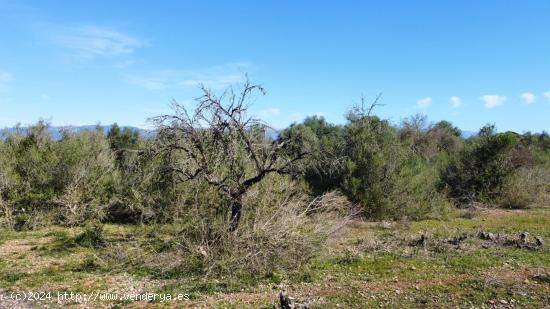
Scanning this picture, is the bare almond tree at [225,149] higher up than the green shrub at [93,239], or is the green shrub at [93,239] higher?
the bare almond tree at [225,149]

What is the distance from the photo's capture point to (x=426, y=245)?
44.3ft

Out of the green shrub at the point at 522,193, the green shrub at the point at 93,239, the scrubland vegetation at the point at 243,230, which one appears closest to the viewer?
the scrubland vegetation at the point at 243,230

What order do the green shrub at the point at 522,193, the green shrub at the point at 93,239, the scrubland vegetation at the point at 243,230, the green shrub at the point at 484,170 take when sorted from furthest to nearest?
1. the green shrub at the point at 484,170
2. the green shrub at the point at 522,193
3. the green shrub at the point at 93,239
4. the scrubland vegetation at the point at 243,230

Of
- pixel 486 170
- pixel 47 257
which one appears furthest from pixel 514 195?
pixel 47 257

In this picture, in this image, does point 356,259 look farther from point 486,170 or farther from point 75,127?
point 75,127

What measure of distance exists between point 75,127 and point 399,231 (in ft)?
61.7

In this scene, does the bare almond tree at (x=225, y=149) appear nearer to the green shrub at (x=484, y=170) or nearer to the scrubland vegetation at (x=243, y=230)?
the scrubland vegetation at (x=243, y=230)

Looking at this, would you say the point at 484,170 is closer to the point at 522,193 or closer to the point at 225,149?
the point at 522,193

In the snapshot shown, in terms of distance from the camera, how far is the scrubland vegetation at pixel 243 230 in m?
9.64

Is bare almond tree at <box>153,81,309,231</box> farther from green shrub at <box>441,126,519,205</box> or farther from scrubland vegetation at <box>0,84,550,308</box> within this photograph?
green shrub at <box>441,126,519,205</box>

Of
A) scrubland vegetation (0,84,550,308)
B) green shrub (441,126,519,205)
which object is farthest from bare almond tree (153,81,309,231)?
green shrub (441,126,519,205)

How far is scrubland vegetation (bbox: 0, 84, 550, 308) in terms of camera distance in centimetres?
964

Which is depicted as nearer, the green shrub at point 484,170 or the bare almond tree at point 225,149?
the bare almond tree at point 225,149

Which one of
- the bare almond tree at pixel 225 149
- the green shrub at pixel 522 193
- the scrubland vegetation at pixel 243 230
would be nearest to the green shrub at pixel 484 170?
the green shrub at pixel 522 193
